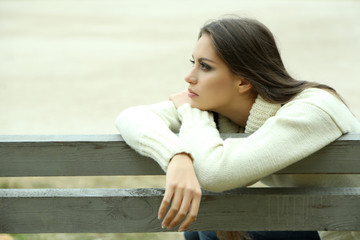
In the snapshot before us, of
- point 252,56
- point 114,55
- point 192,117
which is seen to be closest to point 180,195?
point 192,117

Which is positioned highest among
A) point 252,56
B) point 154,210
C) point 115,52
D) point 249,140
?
point 252,56

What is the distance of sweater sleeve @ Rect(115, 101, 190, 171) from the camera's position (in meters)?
1.69

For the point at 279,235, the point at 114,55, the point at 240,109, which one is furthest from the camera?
the point at 114,55

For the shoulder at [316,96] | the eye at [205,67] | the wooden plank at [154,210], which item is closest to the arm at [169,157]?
the wooden plank at [154,210]

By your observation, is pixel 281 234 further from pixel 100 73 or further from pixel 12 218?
pixel 100 73

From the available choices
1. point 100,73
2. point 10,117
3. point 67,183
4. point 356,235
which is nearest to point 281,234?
point 356,235

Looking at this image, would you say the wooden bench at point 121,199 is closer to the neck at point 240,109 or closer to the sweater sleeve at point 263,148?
the sweater sleeve at point 263,148

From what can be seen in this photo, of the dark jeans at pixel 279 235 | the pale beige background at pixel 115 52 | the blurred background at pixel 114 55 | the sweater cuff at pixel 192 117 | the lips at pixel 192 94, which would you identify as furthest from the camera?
the pale beige background at pixel 115 52

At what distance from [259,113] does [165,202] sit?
0.63 m

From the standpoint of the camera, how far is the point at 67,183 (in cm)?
458

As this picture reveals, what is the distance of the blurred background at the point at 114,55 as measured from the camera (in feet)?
21.7

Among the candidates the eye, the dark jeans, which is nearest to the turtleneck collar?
the eye

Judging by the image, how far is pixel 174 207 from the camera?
1588 millimetres

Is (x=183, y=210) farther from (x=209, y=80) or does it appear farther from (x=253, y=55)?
(x=253, y=55)
